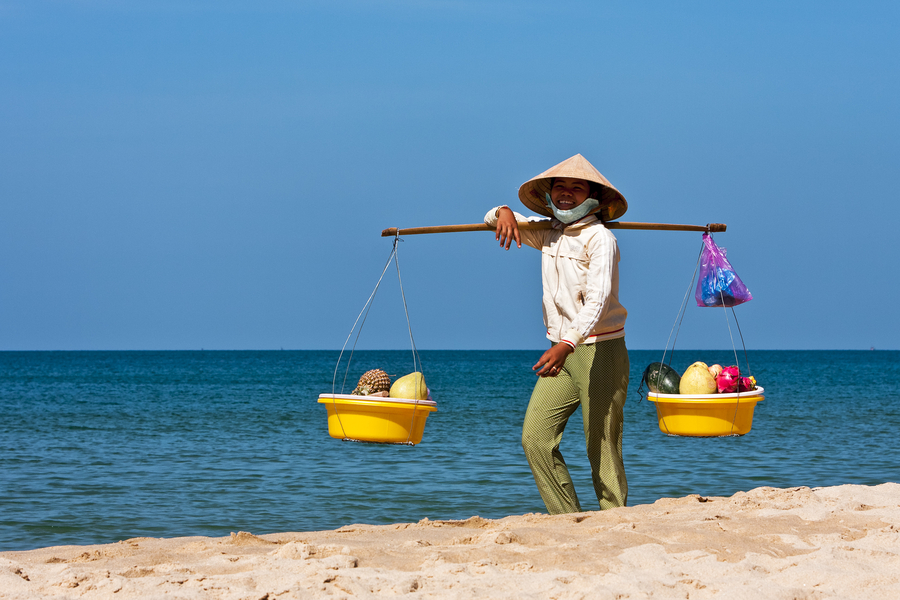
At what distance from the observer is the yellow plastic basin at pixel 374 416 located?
4152mm

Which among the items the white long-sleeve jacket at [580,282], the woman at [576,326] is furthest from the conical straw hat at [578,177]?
the white long-sleeve jacket at [580,282]

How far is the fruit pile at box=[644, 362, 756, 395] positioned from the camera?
4.61 meters

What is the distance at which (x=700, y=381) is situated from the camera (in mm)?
4602

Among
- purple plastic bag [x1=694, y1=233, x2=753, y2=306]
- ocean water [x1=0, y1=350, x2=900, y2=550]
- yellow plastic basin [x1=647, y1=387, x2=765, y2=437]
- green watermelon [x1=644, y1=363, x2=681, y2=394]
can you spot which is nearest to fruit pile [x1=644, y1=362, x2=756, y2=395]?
green watermelon [x1=644, y1=363, x2=681, y2=394]

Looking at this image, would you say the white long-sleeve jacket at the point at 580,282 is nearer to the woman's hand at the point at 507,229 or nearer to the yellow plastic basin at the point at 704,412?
the woman's hand at the point at 507,229

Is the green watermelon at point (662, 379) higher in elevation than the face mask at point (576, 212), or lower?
lower

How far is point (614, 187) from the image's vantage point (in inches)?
151

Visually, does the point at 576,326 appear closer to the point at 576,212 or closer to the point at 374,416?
the point at 576,212

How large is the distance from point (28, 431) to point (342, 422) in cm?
1188

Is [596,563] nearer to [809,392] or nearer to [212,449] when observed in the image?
[212,449]

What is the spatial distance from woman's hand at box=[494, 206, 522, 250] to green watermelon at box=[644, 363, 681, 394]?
1409 mm

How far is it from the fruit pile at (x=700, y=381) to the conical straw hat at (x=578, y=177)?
1.08 m

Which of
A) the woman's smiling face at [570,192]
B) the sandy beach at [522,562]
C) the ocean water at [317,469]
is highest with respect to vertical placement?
the woman's smiling face at [570,192]

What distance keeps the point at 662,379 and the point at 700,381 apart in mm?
294
